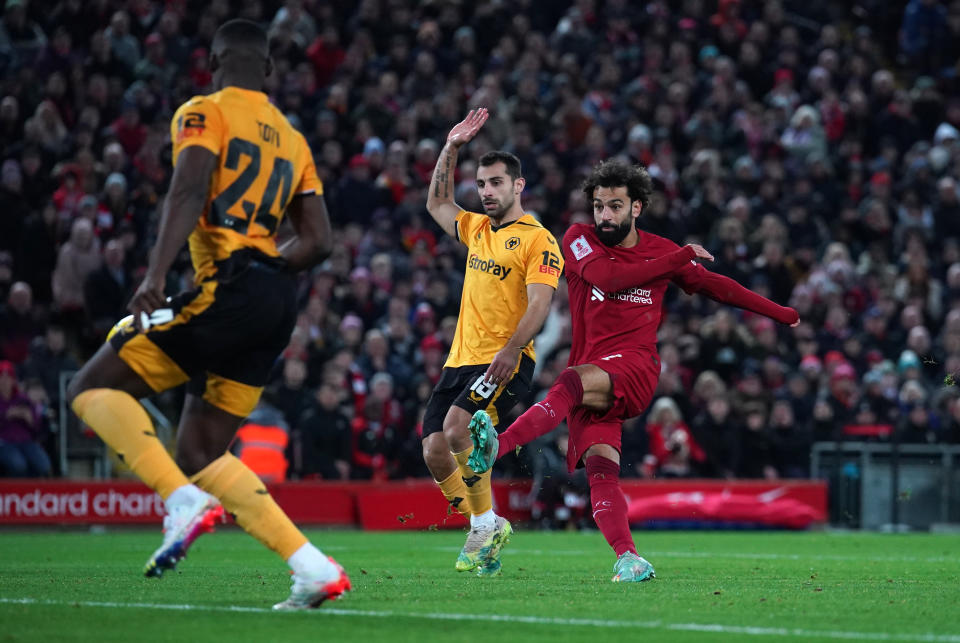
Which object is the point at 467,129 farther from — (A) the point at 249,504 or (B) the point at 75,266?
(B) the point at 75,266

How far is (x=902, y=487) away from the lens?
18.0m

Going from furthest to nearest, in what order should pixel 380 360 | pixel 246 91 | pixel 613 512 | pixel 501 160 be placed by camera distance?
pixel 380 360 < pixel 501 160 < pixel 613 512 < pixel 246 91

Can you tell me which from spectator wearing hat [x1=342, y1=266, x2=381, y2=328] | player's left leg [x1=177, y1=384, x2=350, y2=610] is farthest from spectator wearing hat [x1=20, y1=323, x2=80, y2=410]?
player's left leg [x1=177, y1=384, x2=350, y2=610]

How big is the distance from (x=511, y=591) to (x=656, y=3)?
18.3 metres

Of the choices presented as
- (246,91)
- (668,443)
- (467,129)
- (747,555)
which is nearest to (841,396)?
(668,443)

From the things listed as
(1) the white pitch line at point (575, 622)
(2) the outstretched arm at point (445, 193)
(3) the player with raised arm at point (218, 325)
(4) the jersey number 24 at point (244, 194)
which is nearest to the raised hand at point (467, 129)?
(2) the outstretched arm at point (445, 193)

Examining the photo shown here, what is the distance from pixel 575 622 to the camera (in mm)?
6016

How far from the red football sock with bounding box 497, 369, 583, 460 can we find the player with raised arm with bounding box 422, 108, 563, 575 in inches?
20.4

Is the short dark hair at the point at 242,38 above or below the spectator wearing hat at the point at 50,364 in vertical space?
above

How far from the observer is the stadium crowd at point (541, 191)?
1705cm

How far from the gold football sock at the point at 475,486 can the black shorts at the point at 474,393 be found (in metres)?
0.30

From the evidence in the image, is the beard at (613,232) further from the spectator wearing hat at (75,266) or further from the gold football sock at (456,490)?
the spectator wearing hat at (75,266)

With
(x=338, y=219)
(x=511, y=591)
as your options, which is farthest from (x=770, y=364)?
(x=511, y=591)

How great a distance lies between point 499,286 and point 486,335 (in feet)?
1.08
